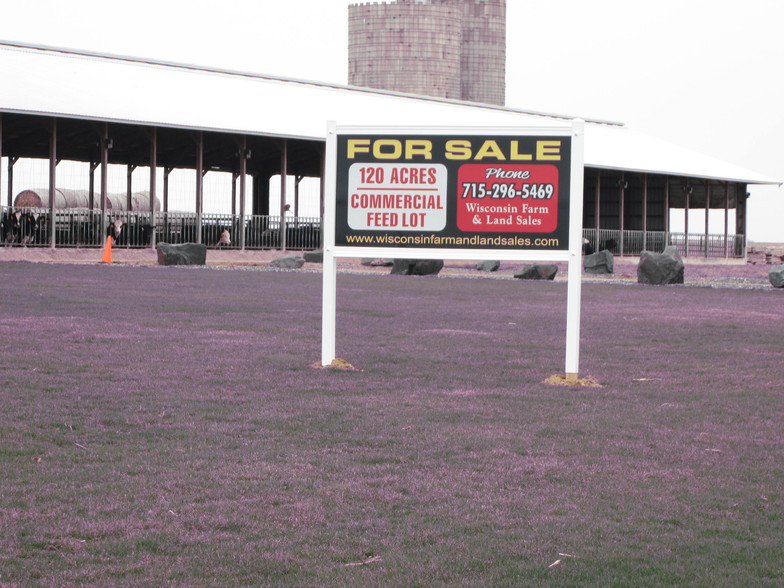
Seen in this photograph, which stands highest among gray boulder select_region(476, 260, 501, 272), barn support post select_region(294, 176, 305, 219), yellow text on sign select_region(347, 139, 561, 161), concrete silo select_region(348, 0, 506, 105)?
concrete silo select_region(348, 0, 506, 105)

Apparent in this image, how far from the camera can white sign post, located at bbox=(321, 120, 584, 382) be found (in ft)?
35.3

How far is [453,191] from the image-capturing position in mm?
11016

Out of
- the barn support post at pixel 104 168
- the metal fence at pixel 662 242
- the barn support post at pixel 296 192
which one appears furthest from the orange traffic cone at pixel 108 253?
the metal fence at pixel 662 242

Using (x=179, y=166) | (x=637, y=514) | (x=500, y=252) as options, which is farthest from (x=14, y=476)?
(x=179, y=166)

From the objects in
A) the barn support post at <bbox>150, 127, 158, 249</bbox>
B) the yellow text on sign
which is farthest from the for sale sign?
the barn support post at <bbox>150, 127, 158, 249</bbox>

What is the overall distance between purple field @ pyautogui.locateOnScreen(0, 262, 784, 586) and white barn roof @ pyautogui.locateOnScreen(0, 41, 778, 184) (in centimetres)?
2333

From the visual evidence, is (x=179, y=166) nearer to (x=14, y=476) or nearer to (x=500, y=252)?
(x=500, y=252)

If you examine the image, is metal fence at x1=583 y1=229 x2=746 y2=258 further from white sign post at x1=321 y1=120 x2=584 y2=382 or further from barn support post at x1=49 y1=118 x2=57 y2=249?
white sign post at x1=321 y1=120 x2=584 y2=382

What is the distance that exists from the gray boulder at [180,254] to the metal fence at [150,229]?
3903 millimetres

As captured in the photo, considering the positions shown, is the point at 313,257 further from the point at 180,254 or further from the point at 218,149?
the point at 218,149

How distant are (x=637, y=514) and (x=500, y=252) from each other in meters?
5.36

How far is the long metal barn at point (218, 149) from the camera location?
36344 millimetres

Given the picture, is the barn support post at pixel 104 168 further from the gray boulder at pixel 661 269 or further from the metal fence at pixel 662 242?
the metal fence at pixel 662 242

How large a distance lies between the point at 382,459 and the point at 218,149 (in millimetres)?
40145
